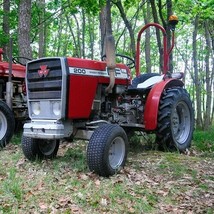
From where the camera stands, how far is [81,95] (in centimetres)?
464

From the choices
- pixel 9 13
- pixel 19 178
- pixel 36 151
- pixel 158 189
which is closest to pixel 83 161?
pixel 36 151

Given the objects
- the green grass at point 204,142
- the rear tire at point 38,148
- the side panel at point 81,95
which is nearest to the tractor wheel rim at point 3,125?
the rear tire at point 38,148

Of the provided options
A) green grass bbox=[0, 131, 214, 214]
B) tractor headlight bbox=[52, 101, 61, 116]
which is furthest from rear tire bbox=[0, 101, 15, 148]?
tractor headlight bbox=[52, 101, 61, 116]

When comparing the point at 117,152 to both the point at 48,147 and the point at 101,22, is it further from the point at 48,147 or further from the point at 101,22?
the point at 101,22

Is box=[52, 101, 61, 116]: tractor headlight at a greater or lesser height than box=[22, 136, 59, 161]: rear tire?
greater

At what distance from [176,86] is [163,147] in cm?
112

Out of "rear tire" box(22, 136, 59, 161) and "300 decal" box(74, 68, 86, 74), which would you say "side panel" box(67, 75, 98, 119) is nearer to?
"300 decal" box(74, 68, 86, 74)

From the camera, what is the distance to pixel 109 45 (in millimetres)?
4668

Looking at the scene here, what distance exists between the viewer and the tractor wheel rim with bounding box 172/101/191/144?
596 centimetres

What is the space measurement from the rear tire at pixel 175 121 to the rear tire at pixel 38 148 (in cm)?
162

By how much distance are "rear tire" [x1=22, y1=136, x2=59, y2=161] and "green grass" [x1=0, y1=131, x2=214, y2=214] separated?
126 millimetres

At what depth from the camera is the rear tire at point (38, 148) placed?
4.97 metres

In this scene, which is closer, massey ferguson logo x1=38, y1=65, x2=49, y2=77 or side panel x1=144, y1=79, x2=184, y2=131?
massey ferguson logo x1=38, y1=65, x2=49, y2=77

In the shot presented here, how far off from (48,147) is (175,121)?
2.12m
